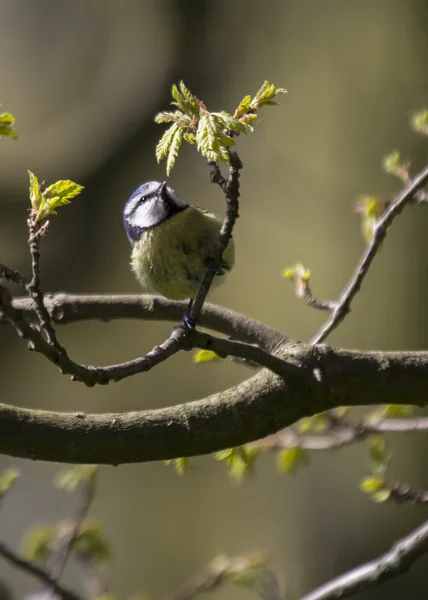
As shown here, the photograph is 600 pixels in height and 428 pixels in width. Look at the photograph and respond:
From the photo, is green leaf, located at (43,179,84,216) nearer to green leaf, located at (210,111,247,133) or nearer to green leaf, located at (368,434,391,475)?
green leaf, located at (210,111,247,133)

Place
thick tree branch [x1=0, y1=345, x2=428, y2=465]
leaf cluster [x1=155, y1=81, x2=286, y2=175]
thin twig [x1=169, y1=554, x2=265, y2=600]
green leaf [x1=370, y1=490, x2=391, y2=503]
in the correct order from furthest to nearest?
thin twig [x1=169, y1=554, x2=265, y2=600] → green leaf [x1=370, y1=490, x2=391, y2=503] → thick tree branch [x1=0, y1=345, x2=428, y2=465] → leaf cluster [x1=155, y1=81, x2=286, y2=175]

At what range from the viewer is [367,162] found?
8.59 ft

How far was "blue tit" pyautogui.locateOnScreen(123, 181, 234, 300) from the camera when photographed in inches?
50.9

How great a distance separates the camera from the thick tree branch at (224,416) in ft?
2.96

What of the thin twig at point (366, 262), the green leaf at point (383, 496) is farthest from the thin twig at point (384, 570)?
the thin twig at point (366, 262)

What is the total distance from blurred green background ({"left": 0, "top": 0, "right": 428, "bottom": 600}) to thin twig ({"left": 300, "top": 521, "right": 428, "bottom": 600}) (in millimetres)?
1261

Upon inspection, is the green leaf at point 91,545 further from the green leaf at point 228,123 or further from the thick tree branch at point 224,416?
the green leaf at point 228,123

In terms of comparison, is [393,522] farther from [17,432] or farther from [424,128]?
[17,432]

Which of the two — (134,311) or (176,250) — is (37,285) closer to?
(176,250)

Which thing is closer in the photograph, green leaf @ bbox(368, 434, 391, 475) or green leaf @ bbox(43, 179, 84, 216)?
green leaf @ bbox(43, 179, 84, 216)

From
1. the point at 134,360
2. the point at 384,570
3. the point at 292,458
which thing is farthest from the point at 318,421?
the point at 134,360

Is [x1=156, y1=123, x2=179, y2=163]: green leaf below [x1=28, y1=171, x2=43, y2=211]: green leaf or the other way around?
the other way around

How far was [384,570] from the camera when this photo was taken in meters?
1.20

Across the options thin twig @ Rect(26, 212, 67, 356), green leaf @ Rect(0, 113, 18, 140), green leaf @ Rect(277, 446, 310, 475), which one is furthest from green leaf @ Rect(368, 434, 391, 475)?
green leaf @ Rect(0, 113, 18, 140)
